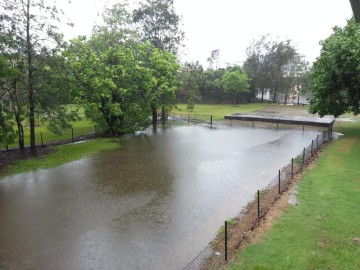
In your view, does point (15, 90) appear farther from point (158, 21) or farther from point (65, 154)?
point (158, 21)

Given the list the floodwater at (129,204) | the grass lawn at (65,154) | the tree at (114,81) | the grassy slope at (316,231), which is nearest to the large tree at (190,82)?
the tree at (114,81)

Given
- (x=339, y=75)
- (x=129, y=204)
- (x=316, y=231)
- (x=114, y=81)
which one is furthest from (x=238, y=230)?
(x=339, y=75)

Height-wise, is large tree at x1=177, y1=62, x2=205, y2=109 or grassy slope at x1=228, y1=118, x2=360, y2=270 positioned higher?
large tree at x1=177, y1=62, x2=205, y2=109

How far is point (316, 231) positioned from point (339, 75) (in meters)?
17.1

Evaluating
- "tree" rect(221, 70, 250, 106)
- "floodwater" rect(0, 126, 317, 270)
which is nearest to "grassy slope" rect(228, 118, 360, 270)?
"floodwater" rect(0, 126, 317, 270)

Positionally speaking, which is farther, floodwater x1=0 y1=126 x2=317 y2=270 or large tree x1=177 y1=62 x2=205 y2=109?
large tree x1=177 y1=62 x2=205 y2=109

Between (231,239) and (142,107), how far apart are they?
62.5ft

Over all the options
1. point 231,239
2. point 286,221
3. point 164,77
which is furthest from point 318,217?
point 164,77

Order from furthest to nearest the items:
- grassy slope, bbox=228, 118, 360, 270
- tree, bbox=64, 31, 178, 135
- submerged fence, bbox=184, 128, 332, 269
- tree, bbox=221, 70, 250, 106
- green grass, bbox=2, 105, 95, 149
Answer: tree, bbox=221, 70, 250, 106
green grass, bbox=2, 105, 95, 149
tree, bbox=64, 31, 178, 135
submerged fence, bbox=184, 128, 332, 269
grassy slope, bbox=228, 118, 360, 270

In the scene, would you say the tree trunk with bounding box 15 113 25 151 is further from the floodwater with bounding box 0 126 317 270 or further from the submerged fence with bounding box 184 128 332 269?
the submerged fence with bounding box 184 128 332 269

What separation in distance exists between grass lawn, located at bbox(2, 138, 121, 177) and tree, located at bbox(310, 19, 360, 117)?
15.9 m

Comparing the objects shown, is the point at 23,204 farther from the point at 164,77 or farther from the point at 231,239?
the point at 164,77

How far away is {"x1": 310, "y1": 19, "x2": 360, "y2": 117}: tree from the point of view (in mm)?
21578

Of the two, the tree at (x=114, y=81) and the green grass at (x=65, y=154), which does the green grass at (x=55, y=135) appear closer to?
the green grass at (x=65, y=154)
